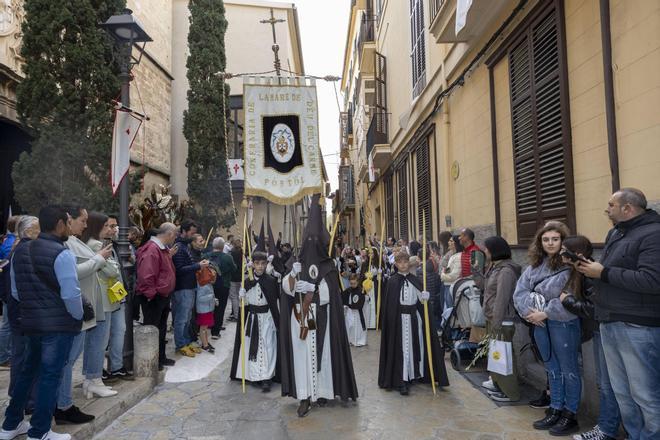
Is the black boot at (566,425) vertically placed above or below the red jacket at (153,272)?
below

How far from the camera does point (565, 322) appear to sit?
422 centimetres

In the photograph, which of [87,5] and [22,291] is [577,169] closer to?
[22,291]

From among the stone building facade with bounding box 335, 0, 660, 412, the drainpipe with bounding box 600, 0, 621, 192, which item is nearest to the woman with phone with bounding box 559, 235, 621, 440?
the stone building facade with bounding box 335, 0, 660, 412

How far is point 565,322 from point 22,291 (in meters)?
4.59

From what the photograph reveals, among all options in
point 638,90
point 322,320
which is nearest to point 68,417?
point 322,320

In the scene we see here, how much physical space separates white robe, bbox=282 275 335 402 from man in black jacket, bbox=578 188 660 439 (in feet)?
8.81

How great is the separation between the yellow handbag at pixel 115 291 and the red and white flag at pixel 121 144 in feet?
4.86

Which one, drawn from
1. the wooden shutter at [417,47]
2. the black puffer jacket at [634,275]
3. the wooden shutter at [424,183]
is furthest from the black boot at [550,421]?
the wooden shutter at [417,47]

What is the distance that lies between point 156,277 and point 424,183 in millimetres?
7483

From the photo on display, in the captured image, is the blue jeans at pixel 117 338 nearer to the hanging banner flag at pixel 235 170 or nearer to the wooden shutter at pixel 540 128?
the wooden shutter at pixel 540 128

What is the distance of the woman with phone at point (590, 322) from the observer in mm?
3828

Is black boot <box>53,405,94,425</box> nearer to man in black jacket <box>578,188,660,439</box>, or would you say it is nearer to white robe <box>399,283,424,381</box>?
white robe <box>399,283,424,381</box>

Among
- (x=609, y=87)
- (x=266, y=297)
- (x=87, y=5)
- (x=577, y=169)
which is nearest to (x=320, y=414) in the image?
(x=266, y=297)

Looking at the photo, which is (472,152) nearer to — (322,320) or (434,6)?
(434,6)
